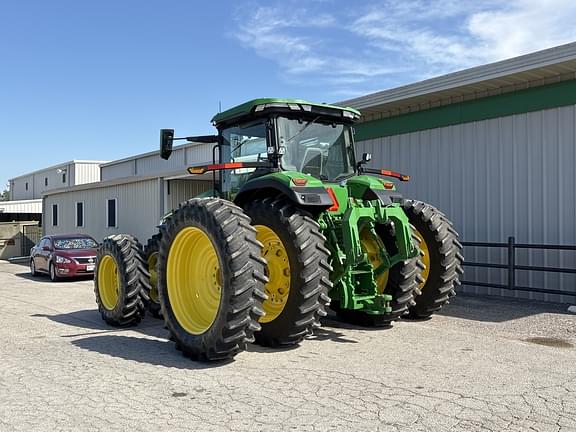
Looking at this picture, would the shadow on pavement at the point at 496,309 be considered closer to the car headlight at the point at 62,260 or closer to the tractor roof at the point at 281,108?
the tractor roof at the point at 281,108

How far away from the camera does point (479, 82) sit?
10.6 meters

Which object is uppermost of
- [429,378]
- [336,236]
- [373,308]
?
[336,236]

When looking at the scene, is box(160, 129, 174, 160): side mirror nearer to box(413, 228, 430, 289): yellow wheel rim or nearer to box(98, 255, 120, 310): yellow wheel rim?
box(98, 255, 120, 310): yellow wheel rim

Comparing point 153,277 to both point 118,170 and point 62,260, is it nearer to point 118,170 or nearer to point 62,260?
point 62,260

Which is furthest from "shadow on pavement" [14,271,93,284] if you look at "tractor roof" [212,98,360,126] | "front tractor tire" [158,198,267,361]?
"front tractor tire" [158,198,267,361]

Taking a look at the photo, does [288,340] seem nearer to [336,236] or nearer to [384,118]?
[336,236]

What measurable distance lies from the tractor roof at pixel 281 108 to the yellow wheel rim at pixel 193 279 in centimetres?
182

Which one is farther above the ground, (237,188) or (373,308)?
(237,188)

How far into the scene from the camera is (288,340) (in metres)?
6.15

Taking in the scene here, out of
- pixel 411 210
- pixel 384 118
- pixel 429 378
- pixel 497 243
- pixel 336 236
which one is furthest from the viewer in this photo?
pixel 384 118

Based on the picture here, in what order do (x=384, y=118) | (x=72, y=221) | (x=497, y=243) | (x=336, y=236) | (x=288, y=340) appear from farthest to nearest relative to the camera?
1. (x=72, y=221)
2. (x=384, y=118)
3. (x=497, y=243)
4. (x=336, y=236)
5. (x=288, y=340)

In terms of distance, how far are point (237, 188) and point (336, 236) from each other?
1.70m

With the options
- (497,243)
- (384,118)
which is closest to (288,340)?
(497,243)

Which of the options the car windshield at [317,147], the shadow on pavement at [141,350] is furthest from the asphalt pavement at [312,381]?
the car windshield at [317,147]
